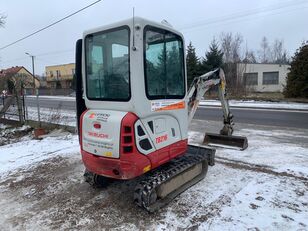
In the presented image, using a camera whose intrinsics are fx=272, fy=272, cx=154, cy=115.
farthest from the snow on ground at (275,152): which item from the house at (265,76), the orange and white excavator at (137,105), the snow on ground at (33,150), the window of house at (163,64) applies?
the house at (265,76)

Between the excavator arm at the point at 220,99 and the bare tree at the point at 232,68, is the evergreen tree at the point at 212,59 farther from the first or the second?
the excavator arm at the point at 220,99

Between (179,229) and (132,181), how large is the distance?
1805mm

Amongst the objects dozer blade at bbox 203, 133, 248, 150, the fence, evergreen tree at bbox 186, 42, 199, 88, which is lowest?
dozer blade at bbox 203, 133, 248, 150

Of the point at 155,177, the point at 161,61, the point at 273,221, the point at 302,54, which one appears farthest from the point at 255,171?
the point at 302,54

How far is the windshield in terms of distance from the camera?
3875mm

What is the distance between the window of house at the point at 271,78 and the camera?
3828cm

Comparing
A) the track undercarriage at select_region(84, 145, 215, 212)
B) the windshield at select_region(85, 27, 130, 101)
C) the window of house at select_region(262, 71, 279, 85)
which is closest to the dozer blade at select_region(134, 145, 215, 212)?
the track undercarriage at select_region(84, 145, 215, 212)

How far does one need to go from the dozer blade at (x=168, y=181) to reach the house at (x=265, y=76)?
35.1m

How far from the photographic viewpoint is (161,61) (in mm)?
4234

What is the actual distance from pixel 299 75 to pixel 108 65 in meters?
19.3

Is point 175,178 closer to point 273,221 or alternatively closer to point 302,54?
point 273,221

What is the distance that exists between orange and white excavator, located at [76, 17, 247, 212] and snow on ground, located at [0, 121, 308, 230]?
37 centimetres

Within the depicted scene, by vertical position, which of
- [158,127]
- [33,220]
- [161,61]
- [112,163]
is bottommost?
[33,220]

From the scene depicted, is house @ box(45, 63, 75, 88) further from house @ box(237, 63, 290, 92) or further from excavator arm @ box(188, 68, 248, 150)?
excavator arm @ box(188, 68, 248, 150)
